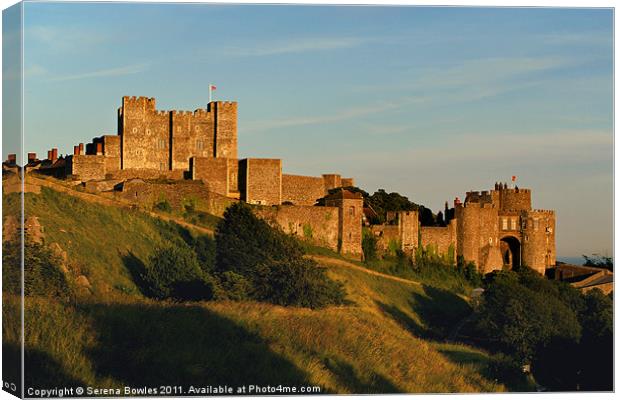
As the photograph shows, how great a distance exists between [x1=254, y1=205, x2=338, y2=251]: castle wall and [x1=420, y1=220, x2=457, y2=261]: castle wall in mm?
3425

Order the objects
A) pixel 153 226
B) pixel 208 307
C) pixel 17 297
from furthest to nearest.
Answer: pixel 153 226 → pixel 208 307 → pixel 17 297

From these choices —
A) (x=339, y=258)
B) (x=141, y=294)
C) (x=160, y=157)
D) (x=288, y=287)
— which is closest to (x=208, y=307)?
(x=141, y=294)

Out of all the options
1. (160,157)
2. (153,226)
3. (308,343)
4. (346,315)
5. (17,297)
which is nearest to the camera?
(17,297)

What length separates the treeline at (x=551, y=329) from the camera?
29.6 m

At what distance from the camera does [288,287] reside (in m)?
33.1

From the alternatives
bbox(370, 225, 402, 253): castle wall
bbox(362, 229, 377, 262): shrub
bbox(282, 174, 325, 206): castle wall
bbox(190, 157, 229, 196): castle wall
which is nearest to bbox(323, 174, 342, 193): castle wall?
bbox(282, 174, 325, 206): castle wall

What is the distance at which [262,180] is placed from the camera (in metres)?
43.9

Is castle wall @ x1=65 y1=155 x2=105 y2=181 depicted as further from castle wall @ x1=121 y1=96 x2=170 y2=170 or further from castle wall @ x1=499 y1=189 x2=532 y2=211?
castle wall @ x1=499 y1=189 x2=532 y2=211

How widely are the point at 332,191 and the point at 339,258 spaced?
16.3 feet

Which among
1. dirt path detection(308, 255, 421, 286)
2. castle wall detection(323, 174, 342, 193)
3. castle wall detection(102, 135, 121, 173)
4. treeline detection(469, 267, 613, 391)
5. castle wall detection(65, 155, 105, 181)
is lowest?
treeline detection(469, 267, 613, 391)

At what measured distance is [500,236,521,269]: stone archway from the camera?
151 feet

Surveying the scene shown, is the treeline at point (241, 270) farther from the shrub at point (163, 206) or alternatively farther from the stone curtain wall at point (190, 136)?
the stone curtain wall at point (190, 136)

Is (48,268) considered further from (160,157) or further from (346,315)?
(160,157)

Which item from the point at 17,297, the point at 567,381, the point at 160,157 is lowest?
the point at 567,381
